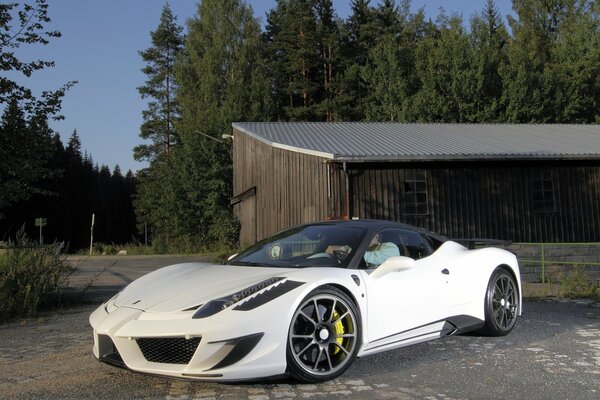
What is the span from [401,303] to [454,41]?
40730mm

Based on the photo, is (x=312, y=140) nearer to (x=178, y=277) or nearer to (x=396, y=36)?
(x=178, y=277)

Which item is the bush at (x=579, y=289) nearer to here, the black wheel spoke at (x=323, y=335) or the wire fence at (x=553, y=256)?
the wire fence at (x=553, y=256)

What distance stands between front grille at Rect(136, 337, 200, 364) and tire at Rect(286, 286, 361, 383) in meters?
0.66

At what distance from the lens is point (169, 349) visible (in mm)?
3643

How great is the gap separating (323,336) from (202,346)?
916mm

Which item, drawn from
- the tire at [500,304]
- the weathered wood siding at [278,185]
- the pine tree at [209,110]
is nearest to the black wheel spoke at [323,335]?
the tire at [500,304]

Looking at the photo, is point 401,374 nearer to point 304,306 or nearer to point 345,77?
point 304,306

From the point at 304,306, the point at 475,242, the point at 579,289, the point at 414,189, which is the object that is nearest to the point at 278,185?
the point at 414,189

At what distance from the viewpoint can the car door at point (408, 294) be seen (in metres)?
4.38

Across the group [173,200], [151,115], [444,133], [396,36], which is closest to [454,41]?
[396,36]

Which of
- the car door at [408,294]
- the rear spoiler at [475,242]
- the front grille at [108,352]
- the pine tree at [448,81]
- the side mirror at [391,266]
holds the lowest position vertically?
the front grille at [108,352]

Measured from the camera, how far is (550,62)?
44.8m

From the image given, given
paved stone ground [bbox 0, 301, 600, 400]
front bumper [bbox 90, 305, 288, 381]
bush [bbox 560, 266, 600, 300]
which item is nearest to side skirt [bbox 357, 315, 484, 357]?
paved stone ground [bbox 0, 301, 600, 400]

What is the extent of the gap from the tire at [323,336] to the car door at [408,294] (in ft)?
0.71
